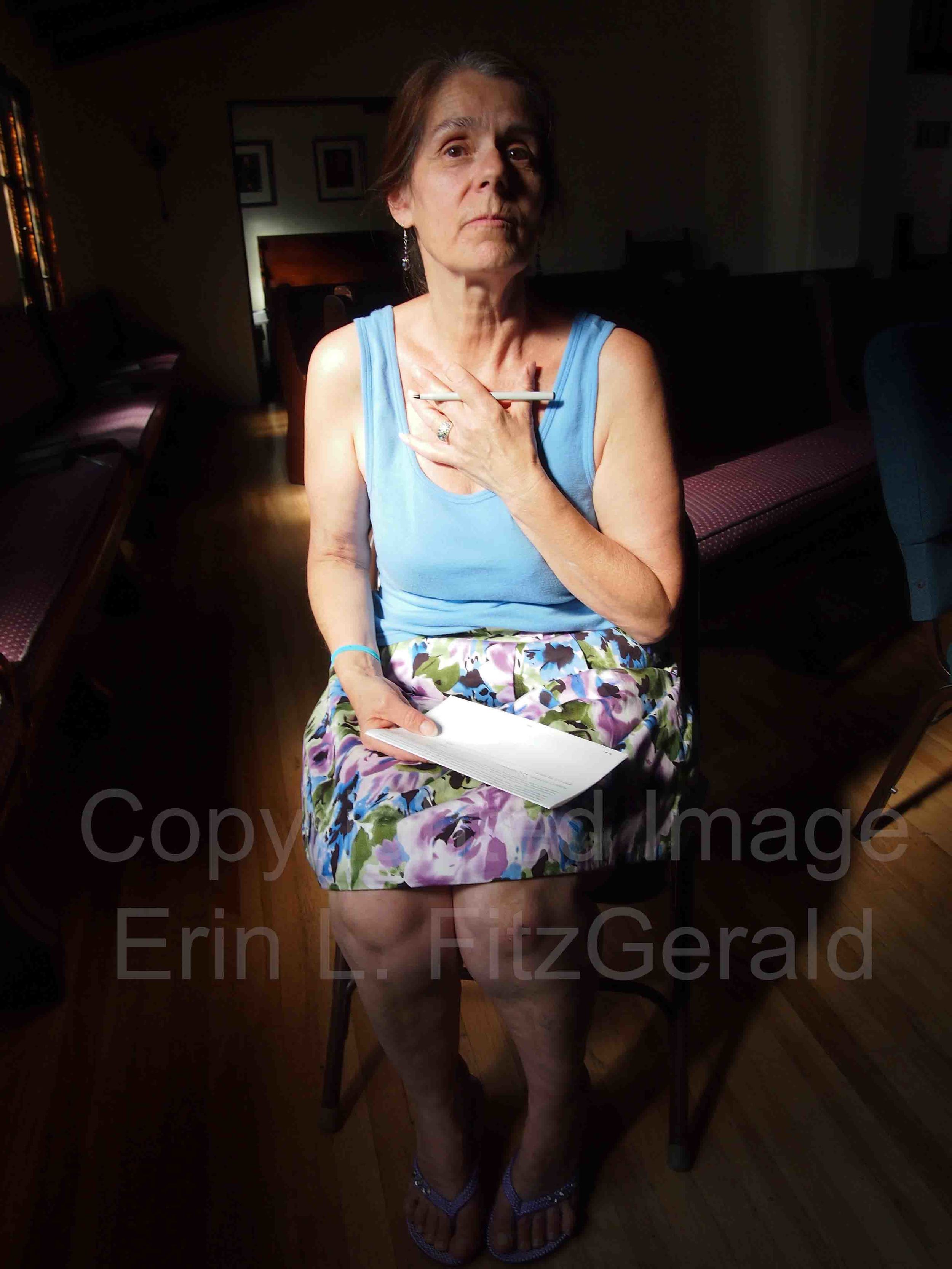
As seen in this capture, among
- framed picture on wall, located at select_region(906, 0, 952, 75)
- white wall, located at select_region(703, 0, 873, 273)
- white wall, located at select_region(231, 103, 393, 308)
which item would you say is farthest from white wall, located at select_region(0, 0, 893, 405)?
white wall, located at select_region(231, 103, 393, 308)

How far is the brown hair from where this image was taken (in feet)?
3.73

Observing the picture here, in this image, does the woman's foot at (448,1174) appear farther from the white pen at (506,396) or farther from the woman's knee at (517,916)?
the white pen at (506,396)

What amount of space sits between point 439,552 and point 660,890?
500mm

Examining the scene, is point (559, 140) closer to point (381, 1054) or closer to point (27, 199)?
point (27, 199)

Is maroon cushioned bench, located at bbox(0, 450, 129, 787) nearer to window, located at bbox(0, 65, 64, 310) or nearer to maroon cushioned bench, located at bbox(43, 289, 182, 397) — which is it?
maroon cushioned bench, located at bbox(43, 289, 182, 397)

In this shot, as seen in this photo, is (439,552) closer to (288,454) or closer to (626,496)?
(626,496)

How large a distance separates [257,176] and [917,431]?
8.67 meters

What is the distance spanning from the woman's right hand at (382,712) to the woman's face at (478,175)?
1.71ft

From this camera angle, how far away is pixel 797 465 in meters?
2.69

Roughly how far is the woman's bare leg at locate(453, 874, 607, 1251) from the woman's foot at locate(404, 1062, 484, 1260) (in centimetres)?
3

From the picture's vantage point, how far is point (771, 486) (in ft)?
8.10

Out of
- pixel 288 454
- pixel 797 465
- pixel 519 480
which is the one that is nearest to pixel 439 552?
pixel 519 480

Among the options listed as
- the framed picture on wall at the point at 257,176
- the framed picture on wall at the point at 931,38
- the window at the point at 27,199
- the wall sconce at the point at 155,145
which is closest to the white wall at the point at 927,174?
the framed picture on wall at the point at 931,38

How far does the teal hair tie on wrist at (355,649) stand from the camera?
1.19m
